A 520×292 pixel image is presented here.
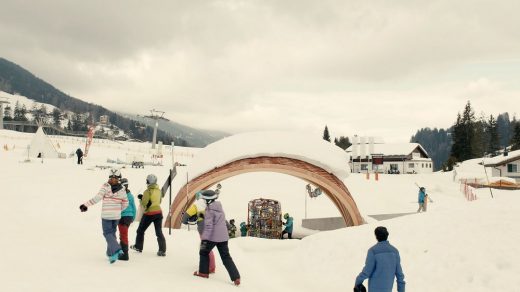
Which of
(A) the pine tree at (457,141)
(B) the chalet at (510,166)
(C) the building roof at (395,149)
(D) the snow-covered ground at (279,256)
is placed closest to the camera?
(D) the snow-covered ground at (279,256)

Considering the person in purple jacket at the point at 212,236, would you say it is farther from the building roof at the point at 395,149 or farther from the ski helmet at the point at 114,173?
the building roof at the point at 395,149

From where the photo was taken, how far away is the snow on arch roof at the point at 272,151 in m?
13.0

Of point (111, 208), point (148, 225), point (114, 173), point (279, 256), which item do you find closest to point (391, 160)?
point (279, 256)

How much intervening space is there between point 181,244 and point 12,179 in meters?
16.1

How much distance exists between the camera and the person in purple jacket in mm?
6410

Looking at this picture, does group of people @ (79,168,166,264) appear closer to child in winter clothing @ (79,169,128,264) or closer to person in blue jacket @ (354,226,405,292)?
child in winter clothing @ (79,169,128,264)

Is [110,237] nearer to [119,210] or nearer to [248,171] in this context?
[119,210]

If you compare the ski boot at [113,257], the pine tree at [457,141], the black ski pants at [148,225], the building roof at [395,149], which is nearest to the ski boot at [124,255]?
the ski boot at [113,257]

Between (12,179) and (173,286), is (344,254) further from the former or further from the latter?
(12,179)

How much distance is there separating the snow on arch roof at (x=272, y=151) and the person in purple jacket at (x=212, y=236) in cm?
635

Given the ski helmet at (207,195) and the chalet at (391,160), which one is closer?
the ski helmet at (207,195)

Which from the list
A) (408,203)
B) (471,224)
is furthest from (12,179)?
(408,203)

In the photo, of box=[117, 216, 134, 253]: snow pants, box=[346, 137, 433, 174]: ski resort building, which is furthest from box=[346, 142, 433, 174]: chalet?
box=[117, 216, 134, 253]: snow pants

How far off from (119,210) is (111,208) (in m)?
0.14
